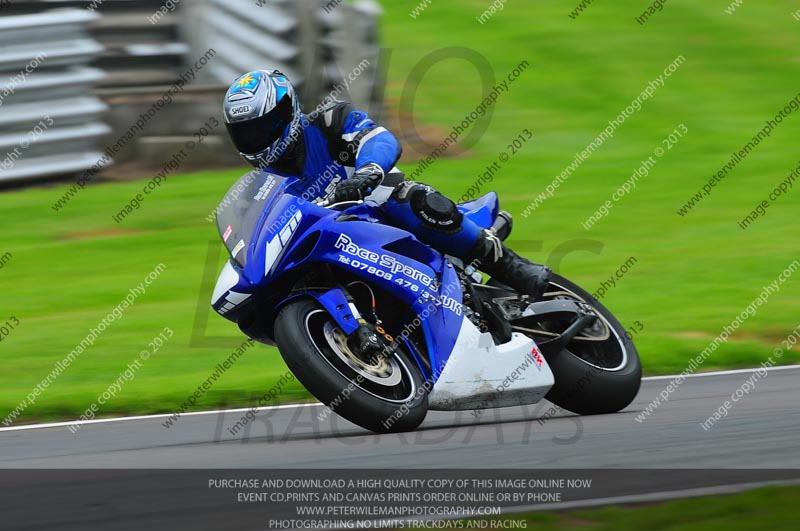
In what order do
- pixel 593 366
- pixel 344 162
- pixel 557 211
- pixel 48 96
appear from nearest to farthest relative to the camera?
pixel 344 162 < pixel 593 366 < pixel 557 211 < pixel 48 96

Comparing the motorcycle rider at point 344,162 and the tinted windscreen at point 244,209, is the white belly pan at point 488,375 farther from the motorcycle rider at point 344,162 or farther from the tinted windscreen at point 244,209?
the tinted windscreen at point 244,209

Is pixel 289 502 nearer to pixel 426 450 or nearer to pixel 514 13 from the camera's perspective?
pixel 426 450

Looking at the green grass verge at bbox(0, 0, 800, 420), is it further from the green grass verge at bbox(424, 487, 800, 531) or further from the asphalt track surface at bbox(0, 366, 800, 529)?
the green grass verge at bbox(424, 487, 800, 531)

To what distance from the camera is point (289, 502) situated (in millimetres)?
4684

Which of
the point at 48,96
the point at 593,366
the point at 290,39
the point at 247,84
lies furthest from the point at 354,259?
the point at 290,39

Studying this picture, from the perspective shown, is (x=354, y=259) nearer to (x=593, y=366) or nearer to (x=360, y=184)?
(x=360, y=184)

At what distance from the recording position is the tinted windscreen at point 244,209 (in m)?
6.25

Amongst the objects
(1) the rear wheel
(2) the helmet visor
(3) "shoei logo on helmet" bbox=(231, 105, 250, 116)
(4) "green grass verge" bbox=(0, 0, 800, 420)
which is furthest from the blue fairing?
(4) "green grass verge" bbox=(0, 0, 800, 420)

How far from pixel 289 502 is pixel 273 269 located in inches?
64.4

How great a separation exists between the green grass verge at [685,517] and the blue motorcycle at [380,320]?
5.44ft

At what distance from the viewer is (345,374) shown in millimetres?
5879

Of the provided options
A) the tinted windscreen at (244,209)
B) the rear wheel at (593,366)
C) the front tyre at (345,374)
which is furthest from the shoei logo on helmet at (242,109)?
the rear wheel at (593,366)

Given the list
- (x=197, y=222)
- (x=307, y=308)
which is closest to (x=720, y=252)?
(x=197, y=222)

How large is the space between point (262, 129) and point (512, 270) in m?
1.62
